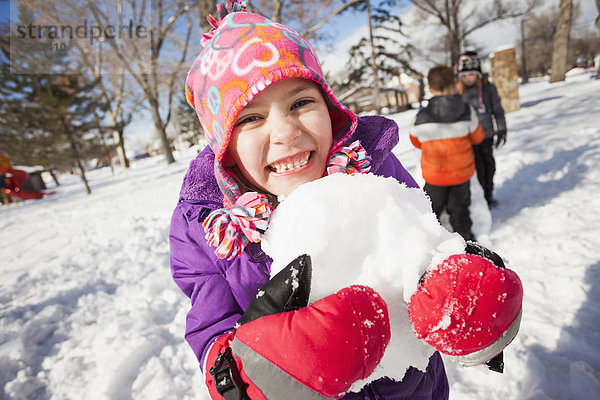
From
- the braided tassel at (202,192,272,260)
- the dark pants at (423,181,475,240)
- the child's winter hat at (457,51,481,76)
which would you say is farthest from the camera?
the child's winter hat at (457,51,481,76)

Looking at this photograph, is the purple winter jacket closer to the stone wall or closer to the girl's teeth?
the girl's teeth

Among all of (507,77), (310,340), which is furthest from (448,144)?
(507,77)

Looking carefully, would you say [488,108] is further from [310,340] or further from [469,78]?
[310,340]

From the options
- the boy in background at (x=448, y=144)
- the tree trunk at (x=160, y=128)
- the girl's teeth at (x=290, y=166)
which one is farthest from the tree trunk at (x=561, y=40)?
the tree trunk at (x=160, y=128)

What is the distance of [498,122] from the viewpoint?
3.97m

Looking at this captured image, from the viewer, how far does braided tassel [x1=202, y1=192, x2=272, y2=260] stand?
91 cm

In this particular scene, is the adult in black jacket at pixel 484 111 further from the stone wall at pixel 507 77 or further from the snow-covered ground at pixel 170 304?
the stone wall at pixel 507 77

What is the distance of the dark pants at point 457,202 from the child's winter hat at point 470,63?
1722mm

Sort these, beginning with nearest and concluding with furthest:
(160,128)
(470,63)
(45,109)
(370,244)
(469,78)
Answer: (370,244) < (470,63) < (469,78) < (45,109) < (160,128)

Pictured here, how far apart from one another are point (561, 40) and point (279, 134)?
729 inches

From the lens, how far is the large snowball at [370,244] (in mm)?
701

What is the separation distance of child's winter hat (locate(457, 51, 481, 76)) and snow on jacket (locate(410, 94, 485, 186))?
1193 millimetres

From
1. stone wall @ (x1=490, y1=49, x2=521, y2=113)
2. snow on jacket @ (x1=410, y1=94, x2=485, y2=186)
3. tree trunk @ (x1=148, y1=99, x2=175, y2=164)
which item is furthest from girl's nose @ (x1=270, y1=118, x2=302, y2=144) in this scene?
tree trunk @ (x1=148, y1=99, x2=175, y2=164)

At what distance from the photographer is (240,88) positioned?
1.00 m
